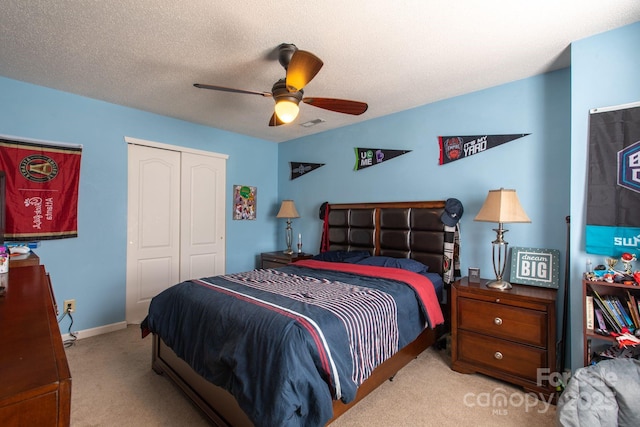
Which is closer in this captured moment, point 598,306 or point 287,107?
point 598,306

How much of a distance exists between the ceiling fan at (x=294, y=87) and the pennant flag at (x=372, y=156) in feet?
4.42

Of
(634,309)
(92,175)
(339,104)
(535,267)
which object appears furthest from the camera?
(92,175)

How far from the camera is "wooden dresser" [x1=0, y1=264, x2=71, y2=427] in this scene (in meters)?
0.59

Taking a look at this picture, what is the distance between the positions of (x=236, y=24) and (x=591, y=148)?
2563 millimetres

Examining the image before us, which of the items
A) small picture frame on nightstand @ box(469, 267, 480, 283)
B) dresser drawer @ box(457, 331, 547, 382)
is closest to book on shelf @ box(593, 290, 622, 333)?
dresser drawer @ box(457, 331, 547, 382)

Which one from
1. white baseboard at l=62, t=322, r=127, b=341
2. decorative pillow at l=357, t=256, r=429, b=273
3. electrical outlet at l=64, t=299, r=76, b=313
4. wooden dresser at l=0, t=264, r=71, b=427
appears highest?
wooden dresser at l=0, t=264, r=71, b=427

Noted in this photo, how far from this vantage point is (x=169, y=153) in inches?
152

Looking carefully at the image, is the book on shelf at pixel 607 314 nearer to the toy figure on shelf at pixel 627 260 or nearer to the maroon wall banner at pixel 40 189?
the toy figure on shelf at pixel 627 260

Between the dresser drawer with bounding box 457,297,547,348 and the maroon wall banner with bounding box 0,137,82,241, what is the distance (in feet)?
12.7

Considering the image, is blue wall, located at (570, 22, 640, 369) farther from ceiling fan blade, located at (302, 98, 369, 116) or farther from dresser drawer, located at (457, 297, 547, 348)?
ceiling fan blade, located at (302, 98, 369, 116)

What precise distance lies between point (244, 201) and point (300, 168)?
1.00 metres

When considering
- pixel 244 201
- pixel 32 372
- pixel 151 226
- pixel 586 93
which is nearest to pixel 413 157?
pixel 586 93

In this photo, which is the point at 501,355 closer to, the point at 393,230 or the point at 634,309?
the point at 634,309

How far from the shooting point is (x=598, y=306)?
1977 mm
